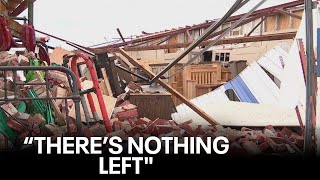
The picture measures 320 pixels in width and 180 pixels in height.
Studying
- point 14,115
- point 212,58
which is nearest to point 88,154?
point 14,115

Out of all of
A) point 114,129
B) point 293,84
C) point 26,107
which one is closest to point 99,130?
point 114,129

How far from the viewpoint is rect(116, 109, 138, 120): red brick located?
18.2 feet

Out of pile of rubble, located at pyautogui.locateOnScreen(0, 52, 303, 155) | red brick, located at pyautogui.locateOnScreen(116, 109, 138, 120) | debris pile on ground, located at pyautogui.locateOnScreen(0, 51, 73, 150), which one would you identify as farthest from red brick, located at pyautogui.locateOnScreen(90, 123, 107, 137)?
red brick, located at pyautogui.locateOnScreen(116, 109, 138, 120)

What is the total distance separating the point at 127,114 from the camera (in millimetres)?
5699

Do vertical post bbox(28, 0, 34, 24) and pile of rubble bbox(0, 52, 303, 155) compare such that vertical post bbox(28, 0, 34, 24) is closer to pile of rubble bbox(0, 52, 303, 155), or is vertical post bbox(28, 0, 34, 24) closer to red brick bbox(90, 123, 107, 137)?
pile of rubble bbox(0, 52, 303, 155)

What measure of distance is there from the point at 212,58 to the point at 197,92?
4.81 metres

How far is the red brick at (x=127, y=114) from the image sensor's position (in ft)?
18.2

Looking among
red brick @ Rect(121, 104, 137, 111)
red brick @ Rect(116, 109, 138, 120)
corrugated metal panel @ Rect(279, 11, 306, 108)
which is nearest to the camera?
corrugated metal panel @ Rect(279, 11, 306, 108)

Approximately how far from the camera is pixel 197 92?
8.68m

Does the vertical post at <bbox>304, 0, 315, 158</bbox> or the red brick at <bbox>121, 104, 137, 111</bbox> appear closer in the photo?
the vertical post at <bbox>304, 0, 315, 158</bbox>

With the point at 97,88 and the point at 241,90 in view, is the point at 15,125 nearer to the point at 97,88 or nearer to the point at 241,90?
the point at 97,88

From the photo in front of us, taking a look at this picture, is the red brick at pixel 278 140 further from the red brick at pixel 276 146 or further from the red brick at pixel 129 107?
the red brick at pixel 129 107

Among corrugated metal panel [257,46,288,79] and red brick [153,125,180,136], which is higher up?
corrugated metal panel [257,46,288,79]

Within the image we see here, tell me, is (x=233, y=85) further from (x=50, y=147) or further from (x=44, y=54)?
(x=50, y=147)
